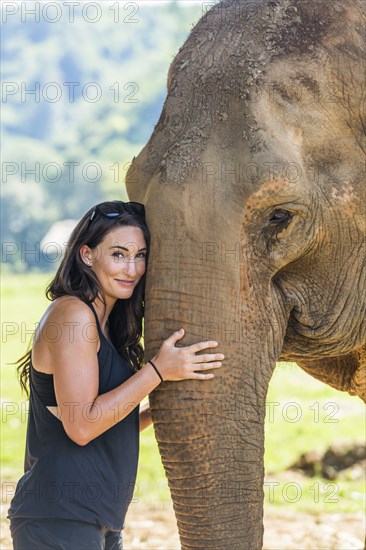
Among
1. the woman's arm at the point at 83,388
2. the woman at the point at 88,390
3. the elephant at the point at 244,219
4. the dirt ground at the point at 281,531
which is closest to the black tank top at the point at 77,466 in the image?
the woman at the point at 88,390

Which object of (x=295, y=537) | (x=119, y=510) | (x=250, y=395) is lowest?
(x=295, y=537)

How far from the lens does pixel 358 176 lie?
10.2ft

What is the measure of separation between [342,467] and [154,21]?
7995 cm

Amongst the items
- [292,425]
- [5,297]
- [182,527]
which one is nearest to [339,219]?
[182,527]

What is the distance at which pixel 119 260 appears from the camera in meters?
3.06

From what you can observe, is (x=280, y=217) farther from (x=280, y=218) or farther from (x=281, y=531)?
(x=281, y=531)

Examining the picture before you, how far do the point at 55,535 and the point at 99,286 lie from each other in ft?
2.54

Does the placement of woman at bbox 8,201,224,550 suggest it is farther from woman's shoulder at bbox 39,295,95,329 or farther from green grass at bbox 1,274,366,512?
green grass at bbox 1,274,366,512

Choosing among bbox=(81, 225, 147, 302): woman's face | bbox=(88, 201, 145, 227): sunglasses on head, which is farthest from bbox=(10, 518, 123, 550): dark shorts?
bbox=(88, 201, 145, 227): sunglasses on head

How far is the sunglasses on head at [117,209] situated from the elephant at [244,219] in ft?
0.12

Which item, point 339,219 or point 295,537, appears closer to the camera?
point 339,219

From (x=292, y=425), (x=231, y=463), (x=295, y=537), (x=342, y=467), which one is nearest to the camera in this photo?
(x=231, y=463)

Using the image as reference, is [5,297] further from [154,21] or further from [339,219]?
[154,21]

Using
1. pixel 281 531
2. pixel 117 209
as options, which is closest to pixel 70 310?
pixel 117 209
